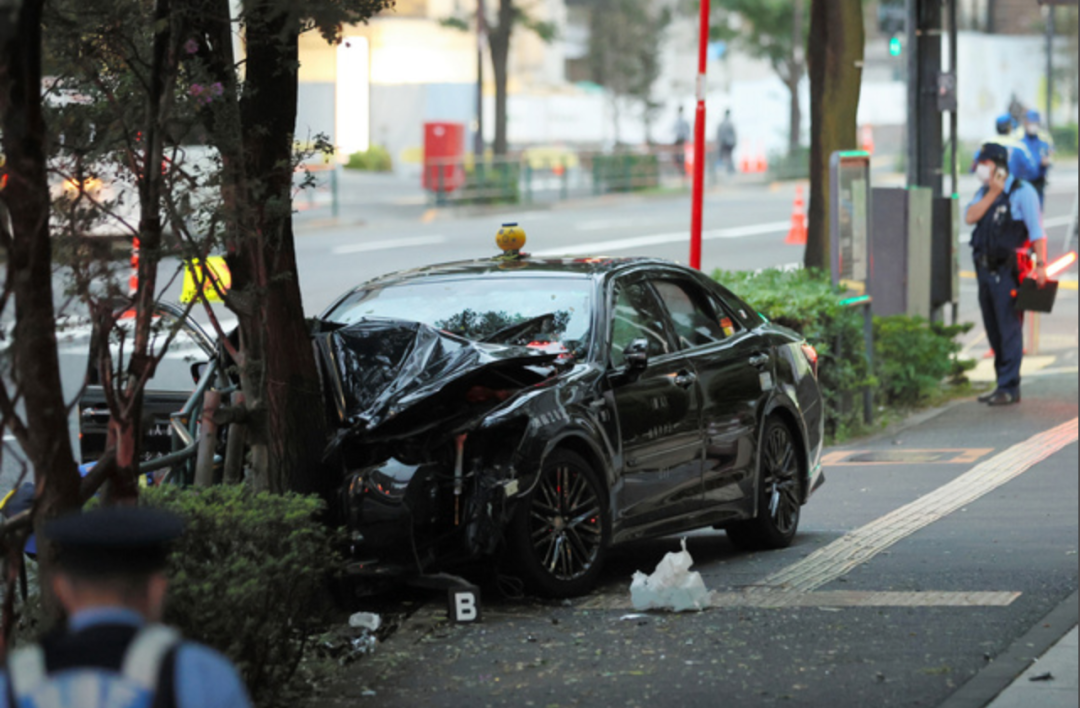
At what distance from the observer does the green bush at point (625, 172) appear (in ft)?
144

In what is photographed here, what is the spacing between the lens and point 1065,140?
2452 inches

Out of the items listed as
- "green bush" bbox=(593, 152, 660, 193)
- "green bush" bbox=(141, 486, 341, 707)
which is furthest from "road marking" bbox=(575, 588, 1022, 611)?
"green bush" bbox=(593, 152, 660, 193)

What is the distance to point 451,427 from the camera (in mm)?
7715

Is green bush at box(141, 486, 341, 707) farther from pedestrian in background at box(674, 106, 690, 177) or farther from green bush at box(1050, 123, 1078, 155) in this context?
green bush at box(1050, 123, 1078, 155)

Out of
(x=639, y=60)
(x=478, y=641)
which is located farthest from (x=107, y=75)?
(x=639, y=60)

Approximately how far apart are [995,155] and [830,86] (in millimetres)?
1752

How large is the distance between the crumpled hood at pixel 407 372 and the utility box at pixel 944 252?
9.80m

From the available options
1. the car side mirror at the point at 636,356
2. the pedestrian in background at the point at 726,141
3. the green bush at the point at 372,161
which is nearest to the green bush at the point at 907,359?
the car side mirror at the point at 636,356

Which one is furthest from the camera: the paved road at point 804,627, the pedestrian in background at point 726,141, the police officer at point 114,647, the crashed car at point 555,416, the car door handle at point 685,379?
the pedestrian in background at point 726,141

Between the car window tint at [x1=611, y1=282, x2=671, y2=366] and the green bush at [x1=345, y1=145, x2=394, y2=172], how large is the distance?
139ft

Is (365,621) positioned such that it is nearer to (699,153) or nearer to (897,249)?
(699,153)

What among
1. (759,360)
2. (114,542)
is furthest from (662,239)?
(114,542)

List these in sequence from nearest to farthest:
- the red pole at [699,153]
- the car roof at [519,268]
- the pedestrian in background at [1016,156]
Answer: the car roof at [519,268] < the red pole at [699,153] < the pedestrian in background at [1016,156]

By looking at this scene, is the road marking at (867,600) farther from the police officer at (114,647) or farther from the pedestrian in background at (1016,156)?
the pedestrian in background at (1016,156)
